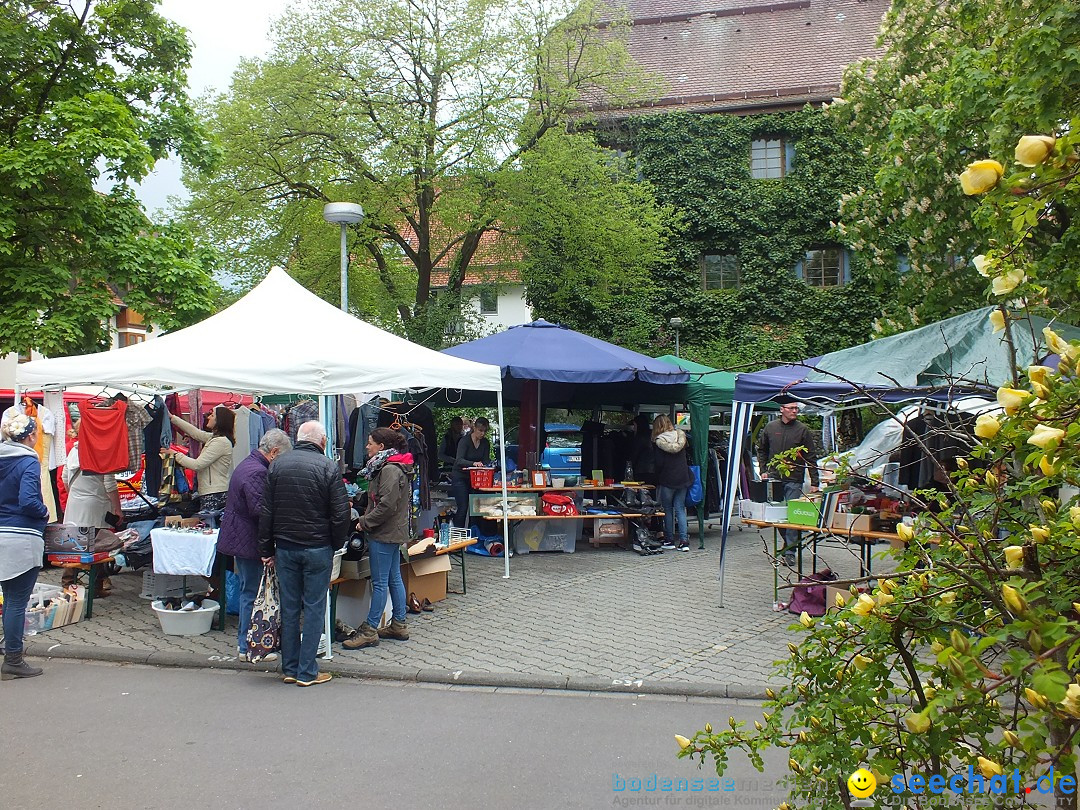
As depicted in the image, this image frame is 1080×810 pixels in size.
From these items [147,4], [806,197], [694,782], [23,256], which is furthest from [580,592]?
[806,197]

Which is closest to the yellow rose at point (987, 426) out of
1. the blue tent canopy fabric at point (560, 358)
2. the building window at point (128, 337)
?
the blue tent canopy fabric at point (560, 358)

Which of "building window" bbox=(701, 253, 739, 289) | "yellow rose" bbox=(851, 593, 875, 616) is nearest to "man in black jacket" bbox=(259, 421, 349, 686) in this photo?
"yellow rose" bbox=(851, 593, 875, 616)

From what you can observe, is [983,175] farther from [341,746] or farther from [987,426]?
[341,746]

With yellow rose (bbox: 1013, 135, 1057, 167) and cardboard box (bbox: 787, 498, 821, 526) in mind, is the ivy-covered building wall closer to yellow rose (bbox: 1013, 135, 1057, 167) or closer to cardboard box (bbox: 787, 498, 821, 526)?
cardboard box (bbox: 787, 498, 821, 526)

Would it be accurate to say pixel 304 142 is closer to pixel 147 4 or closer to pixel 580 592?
pixel 147 4

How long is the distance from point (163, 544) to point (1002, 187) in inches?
292

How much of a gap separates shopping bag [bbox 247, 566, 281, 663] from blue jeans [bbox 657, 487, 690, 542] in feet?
21.4

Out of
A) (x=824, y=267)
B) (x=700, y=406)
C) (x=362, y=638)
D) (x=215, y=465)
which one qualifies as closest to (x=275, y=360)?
(x=215, y=465)

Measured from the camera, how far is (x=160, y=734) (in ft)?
16.5

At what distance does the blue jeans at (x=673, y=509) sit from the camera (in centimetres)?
1190

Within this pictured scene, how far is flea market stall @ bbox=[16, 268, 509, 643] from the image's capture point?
711 cm

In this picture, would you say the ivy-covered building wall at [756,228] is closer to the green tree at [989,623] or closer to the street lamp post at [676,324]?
the street lamp post at [676,324]

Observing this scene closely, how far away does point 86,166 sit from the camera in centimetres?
1360

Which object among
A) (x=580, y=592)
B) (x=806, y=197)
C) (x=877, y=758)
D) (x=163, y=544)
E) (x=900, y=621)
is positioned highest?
(x=806, y=197)
